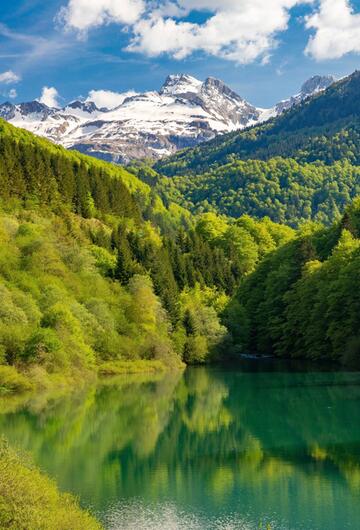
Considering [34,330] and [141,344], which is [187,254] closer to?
[141,344]

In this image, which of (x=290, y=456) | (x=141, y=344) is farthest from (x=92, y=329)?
(x=290, y=456)

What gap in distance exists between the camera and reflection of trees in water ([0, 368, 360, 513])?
35438 millimetres

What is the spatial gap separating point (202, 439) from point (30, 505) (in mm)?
26738

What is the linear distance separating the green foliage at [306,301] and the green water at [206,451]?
19.7 m

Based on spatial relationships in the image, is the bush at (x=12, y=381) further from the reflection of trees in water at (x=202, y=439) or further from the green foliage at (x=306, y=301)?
the green foliage at (x=306, y=301)

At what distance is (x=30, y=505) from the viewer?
24.2m

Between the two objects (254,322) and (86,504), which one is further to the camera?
(254,322)

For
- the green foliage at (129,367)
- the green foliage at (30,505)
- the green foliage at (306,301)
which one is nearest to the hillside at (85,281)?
the green foliage at (129,367)

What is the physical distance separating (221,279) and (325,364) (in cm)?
5617

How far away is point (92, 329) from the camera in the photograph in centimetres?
8919

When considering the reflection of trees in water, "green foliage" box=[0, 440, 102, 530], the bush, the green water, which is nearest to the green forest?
the bush

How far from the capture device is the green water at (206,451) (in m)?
31.2

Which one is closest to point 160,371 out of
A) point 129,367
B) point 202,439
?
point 129,367

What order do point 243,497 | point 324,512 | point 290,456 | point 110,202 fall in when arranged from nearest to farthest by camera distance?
point 324,512
point 243,497
point 290,456
point 110,202
